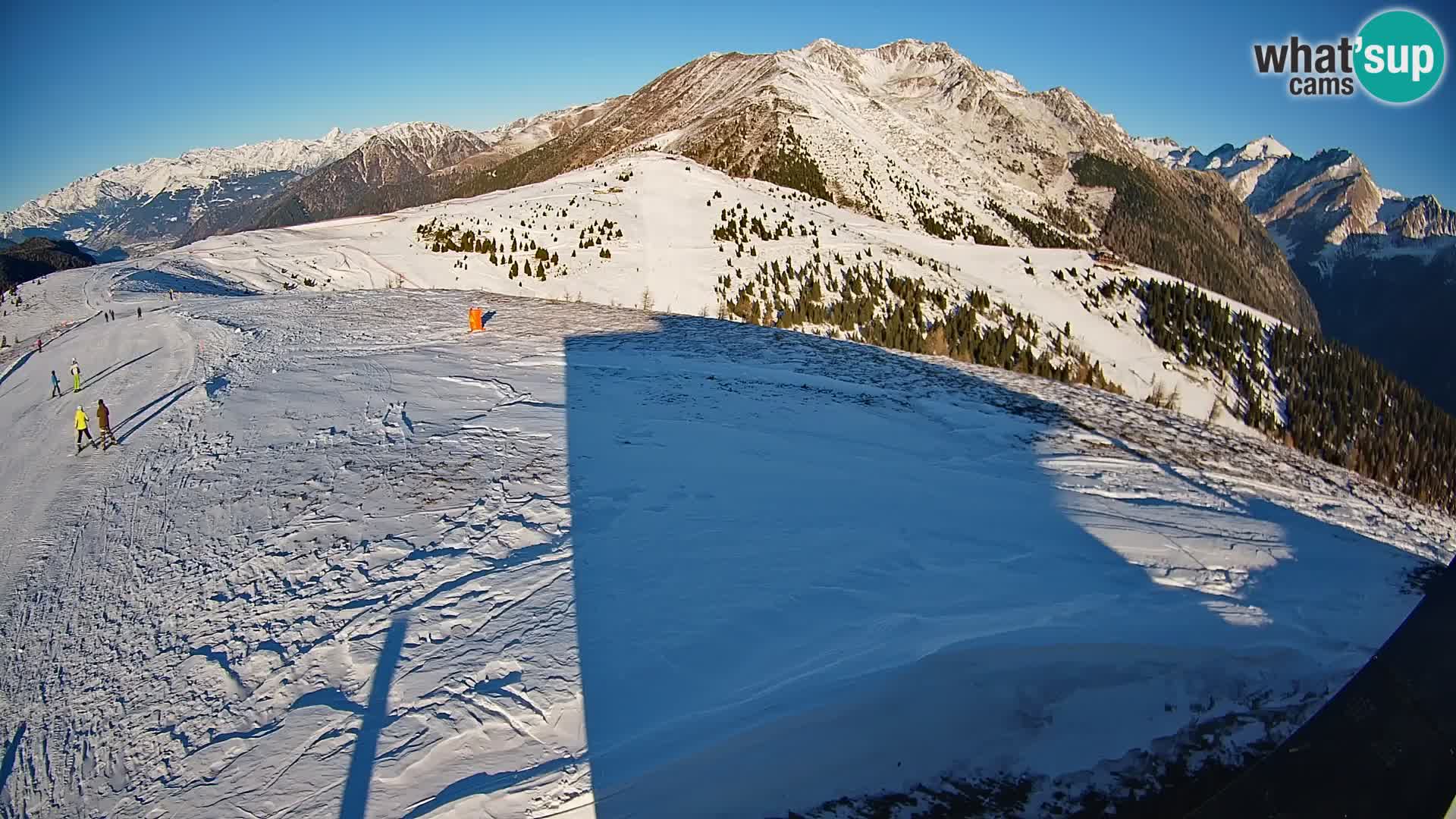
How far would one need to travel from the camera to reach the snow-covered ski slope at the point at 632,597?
4352mm

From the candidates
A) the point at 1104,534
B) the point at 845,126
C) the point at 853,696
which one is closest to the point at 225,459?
the point at 853,696

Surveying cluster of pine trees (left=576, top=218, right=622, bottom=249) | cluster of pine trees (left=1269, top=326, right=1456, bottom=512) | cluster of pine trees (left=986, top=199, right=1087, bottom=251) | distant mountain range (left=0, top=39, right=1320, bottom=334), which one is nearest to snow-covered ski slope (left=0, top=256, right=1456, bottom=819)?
cluster of pine trees (left=1269, top=326, right=1456, bottom=512)

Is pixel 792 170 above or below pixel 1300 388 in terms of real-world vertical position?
above

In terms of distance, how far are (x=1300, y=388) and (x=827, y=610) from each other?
108ft

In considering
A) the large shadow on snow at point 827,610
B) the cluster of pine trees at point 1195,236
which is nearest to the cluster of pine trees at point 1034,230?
the cluster of pine trees at point 1195,236

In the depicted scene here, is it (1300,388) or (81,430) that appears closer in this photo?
(81,430)

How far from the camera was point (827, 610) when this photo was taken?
18.3 feet

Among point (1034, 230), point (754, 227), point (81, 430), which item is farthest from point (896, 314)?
point (1034, 230)

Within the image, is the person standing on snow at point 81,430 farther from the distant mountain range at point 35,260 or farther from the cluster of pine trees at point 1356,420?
the distant mountain range at point 35,260

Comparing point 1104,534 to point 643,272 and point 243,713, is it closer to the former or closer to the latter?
point 243,713

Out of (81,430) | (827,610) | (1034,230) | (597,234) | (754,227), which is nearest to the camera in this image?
(827,610)

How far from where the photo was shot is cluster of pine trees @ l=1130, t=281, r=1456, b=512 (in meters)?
25.5

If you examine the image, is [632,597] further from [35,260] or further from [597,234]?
[35,260]

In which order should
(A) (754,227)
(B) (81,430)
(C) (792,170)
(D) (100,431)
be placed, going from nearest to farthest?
(B) (81,430), (D) (100,431), (A) (754,227), (C) (792,170)
